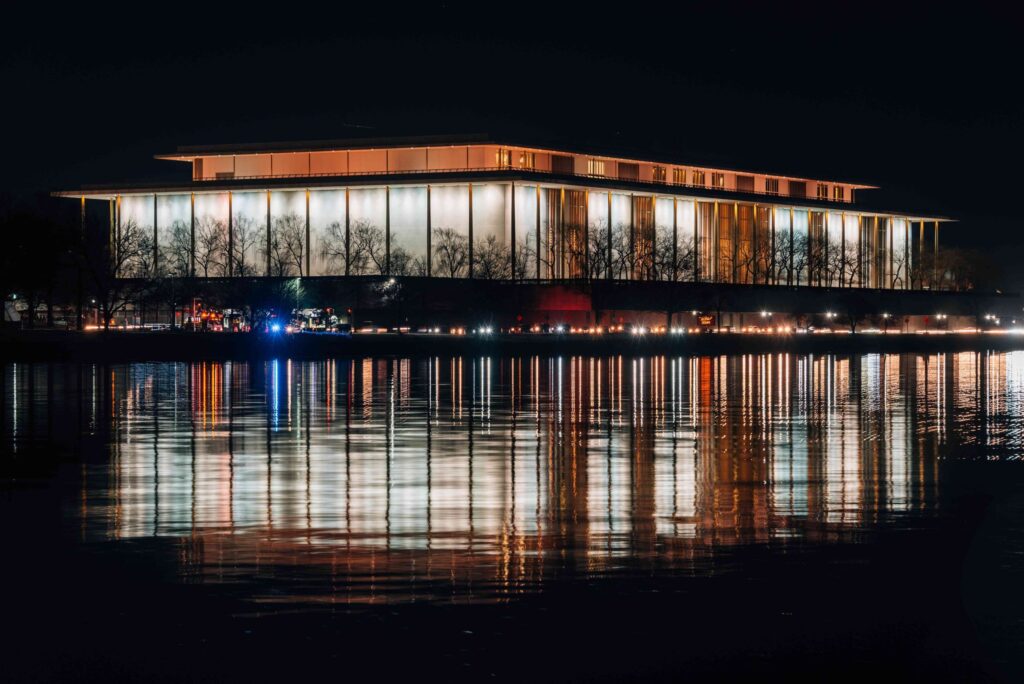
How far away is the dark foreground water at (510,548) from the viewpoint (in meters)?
11.0

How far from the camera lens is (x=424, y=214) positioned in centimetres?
13512

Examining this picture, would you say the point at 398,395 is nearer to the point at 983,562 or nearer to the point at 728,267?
the point at 983,562

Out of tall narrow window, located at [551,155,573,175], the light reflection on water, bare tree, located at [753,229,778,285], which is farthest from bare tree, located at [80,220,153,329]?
bare tree, located at [753,229,778,285]

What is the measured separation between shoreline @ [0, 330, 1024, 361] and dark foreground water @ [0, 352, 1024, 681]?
35.9m

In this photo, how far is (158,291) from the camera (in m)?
105

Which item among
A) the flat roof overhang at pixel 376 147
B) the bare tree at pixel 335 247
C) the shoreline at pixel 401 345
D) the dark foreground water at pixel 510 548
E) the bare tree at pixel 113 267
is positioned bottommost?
the dark foreground water at pixel 510 548

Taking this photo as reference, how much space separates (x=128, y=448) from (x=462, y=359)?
155ft

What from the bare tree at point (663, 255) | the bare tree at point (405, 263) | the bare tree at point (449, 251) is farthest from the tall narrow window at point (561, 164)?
the bare tree at point (405, 263)

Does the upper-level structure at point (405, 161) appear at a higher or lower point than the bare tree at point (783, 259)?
higher

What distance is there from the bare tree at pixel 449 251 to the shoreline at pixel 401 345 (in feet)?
104

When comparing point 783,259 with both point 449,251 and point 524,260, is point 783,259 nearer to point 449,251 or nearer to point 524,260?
point 524,260

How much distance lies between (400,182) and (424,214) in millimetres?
3703

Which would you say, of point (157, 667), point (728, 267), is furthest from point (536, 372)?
point (728, 267)

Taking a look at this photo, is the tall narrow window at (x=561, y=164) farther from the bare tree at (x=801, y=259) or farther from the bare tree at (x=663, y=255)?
the bare tree at (x=801, y=259)
